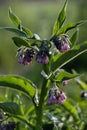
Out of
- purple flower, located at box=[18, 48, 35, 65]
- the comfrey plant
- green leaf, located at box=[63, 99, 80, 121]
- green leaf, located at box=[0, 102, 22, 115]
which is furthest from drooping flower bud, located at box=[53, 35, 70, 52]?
green leaf, located at box=[63, 99, 80, 121]

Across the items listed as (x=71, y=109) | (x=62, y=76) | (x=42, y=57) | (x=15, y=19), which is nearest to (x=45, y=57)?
(x=42, y=57)

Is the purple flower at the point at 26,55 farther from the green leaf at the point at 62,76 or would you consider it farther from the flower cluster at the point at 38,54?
the green leaf at the point at 62,76

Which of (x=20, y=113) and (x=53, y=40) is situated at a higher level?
(x=53, y=40)

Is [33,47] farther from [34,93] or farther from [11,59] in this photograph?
[11,59]

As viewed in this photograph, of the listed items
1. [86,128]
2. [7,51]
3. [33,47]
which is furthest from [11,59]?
[33,47]

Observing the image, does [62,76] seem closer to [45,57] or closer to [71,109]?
[45,57]

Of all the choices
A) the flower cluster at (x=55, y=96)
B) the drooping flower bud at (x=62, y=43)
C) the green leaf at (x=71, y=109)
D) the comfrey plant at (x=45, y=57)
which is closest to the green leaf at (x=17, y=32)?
the comfrey plant at (x=45, y=57)
